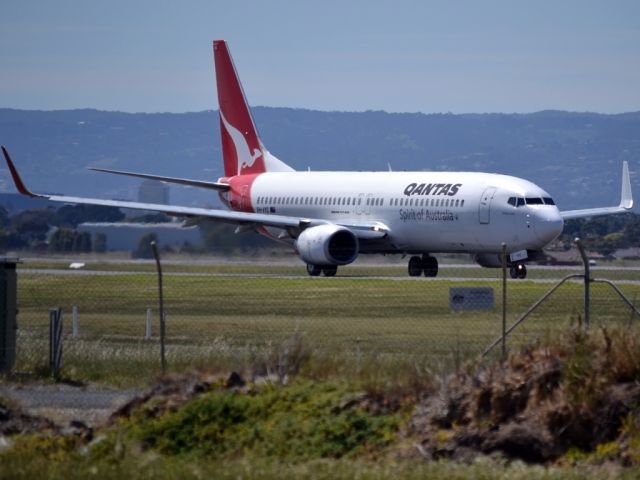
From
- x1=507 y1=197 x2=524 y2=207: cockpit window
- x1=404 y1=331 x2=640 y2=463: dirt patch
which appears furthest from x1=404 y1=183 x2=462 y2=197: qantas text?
x1=404 y1=331 x2=640 y2=463: dirt patch

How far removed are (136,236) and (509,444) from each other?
4530 cm

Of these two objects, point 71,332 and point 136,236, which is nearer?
point 71,332

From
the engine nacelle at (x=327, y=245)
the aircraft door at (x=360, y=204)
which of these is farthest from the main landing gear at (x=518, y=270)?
the aircraft door at (x=360, y=204)

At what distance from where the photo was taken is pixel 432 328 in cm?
2502

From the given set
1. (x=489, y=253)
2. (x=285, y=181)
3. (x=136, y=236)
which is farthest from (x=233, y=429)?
(x=136, y=236)

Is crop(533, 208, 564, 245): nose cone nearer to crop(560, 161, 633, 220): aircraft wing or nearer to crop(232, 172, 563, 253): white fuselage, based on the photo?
crop(232, 172, 563, 253): white fuselage

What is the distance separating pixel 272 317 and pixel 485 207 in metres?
15.9

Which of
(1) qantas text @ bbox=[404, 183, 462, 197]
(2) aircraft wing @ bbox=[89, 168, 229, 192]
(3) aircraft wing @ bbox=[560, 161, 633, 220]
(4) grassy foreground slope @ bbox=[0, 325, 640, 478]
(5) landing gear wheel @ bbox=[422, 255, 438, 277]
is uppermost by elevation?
(2) aircraft wing @ bbox=[89, 168, 229, 192]

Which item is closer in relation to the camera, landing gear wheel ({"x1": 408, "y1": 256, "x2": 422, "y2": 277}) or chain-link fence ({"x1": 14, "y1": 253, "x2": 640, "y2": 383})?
chain-link fence ({"x1": 14, "y1": 253, "x2": 640, "y2": 383})

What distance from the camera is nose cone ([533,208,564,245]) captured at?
40625 mm

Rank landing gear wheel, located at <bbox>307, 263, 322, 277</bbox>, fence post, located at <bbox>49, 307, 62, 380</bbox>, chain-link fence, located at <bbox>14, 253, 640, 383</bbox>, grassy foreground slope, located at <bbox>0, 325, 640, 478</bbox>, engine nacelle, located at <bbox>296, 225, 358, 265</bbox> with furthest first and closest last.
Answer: landing gear wheel, located at <bbox>307, 263, 322, 277</bbox>
engine nacelle, located at <bbox>296, 225, 358, 265</bbox>
chain-link fence, located at <bbox>14, 253, 640, 383</bbox>
fence post, located at <bbox>49, 307, 62, 380</bbox>
grassy foreground slope, located at <bbox>0, 325, 640, 478</bbox>

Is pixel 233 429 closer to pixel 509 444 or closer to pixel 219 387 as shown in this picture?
pixel 219 387

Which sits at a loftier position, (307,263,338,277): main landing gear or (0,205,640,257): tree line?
(0,205,640,257): tree line

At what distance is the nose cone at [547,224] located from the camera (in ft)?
133
